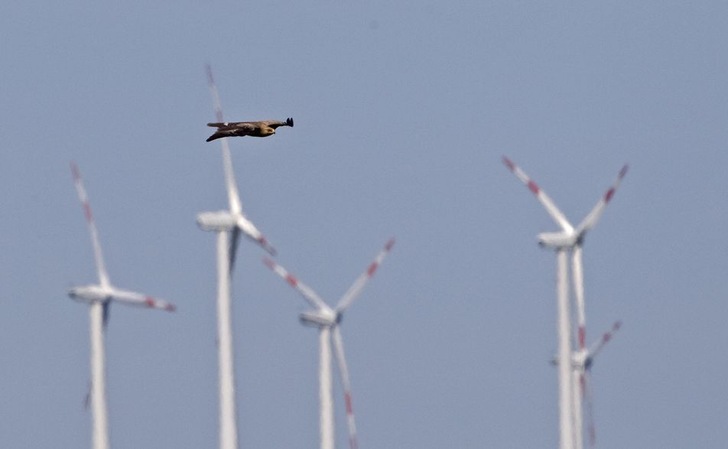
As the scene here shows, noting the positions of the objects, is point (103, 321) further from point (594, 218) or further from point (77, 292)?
point (594, 218)

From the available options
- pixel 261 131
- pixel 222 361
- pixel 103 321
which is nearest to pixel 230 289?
pixel 222 361

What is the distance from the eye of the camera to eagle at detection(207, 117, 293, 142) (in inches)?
3738

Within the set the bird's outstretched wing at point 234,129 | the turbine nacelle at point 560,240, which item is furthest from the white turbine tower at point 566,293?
the bird's outstretched wing at point 234,129

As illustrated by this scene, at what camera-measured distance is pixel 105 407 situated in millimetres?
159125

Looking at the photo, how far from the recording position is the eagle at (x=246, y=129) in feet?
311

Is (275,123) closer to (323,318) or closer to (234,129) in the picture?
(234,129)

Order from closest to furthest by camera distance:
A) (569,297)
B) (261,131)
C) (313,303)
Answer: (261,131)
(569,297)
(313,303)

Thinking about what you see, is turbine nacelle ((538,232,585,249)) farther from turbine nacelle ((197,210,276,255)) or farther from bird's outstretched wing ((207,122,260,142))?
bird's outstretched wing ((207,122,260,142))

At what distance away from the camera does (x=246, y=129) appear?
96.0 m

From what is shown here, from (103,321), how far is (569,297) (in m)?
26.1

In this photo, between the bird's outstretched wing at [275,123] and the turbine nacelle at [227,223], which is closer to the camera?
the bird's outstretched wing at [275,123]

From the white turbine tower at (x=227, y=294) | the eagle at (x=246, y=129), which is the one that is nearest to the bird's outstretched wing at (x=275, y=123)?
the eagle at (x=246, y=129)

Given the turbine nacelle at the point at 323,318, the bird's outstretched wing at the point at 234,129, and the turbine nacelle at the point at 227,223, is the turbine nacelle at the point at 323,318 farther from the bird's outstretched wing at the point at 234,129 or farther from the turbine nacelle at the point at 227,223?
the bird's outstretched wing at the point at 234,129

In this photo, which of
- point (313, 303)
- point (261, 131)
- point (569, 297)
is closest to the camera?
point (261, 131)
